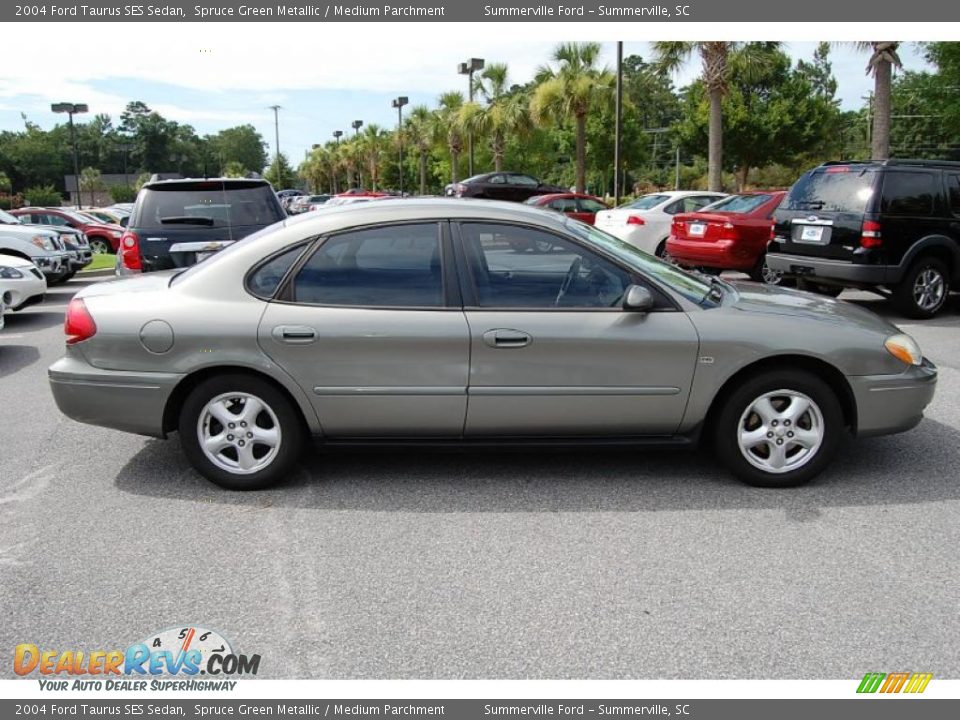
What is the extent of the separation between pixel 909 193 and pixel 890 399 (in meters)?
5.94

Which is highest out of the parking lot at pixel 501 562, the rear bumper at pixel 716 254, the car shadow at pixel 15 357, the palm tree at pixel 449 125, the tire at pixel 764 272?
the palm tree at pixel 449 125

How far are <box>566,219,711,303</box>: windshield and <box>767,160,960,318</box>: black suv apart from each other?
531 centimetres

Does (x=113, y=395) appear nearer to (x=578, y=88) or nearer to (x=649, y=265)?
(x=649, y=265)

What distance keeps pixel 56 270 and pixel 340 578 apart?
12074 mm

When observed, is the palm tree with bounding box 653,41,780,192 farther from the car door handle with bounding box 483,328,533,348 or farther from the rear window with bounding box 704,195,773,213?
the car door handle with bounding box 483,328,533,348

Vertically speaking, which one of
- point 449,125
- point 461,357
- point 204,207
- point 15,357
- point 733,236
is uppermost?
point 449,125

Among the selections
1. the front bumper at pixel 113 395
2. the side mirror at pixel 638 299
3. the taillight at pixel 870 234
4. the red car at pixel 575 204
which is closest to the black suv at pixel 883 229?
the taillight at pixel 870 234

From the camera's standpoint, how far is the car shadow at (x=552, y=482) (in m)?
4.33

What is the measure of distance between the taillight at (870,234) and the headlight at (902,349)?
17.0ft

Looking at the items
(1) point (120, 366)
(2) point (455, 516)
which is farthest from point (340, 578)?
(1) point (120, 366)

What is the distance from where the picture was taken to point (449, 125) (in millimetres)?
52656

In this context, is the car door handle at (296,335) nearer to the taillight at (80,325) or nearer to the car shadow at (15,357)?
the taillight at (80,325)

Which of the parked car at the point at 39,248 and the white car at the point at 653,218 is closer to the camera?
the parked car at the point at 39,248

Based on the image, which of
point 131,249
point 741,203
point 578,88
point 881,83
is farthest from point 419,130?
point 131,249
